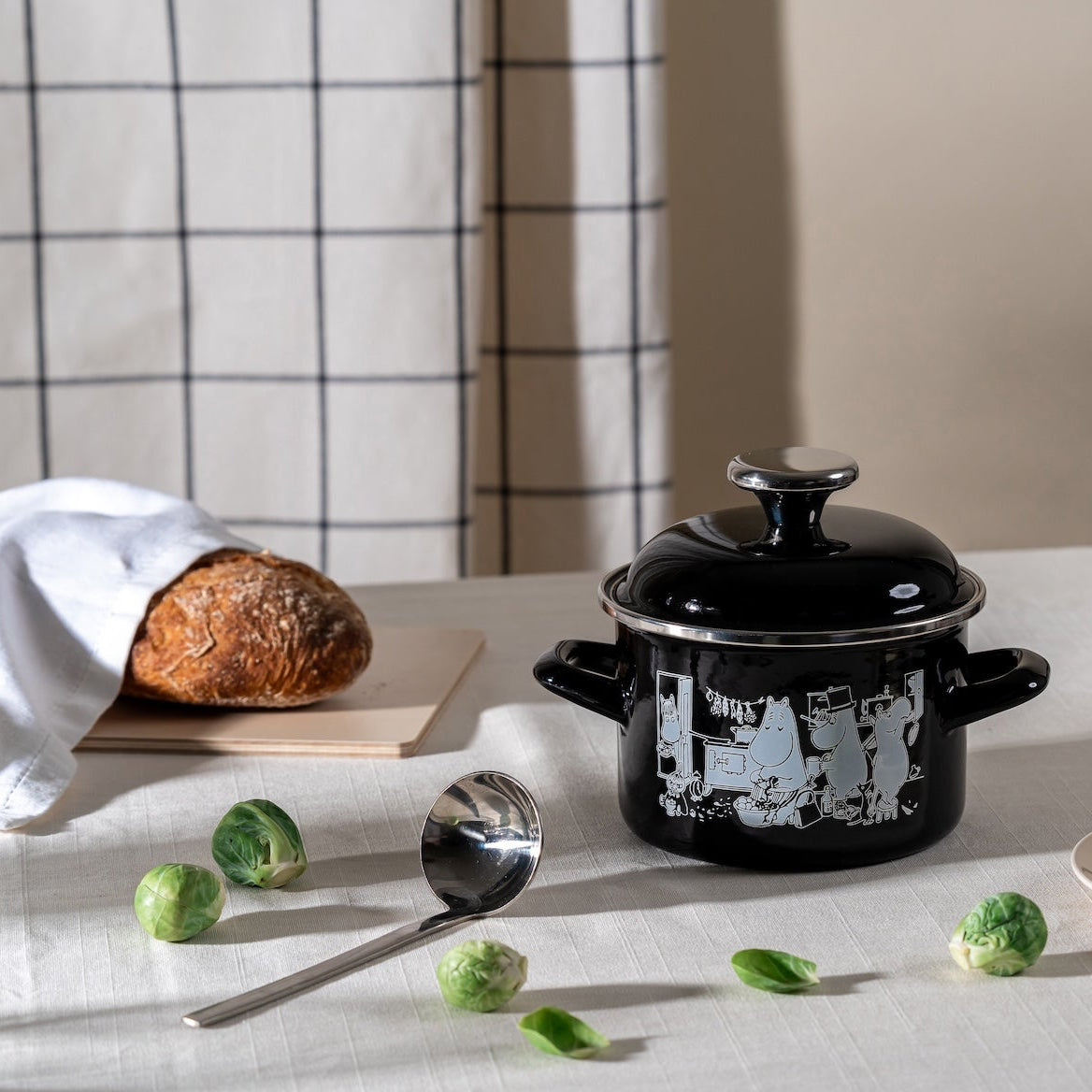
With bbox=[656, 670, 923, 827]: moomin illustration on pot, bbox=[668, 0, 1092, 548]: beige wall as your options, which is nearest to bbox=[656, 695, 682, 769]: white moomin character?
bbox=[656, 670, 923, 827]: moomin illustration on pot

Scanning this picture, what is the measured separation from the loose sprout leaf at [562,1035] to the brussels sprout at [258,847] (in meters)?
0.20

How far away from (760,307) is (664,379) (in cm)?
30

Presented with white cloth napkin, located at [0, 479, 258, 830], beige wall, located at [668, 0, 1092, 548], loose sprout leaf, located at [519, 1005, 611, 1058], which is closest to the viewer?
loose sprout leaf, located at [519, 1005, 611, 1058]

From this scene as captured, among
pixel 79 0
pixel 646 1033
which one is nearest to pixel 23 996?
pixel 646 1033

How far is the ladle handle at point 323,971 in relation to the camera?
0.62m

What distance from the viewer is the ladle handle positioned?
0.62m

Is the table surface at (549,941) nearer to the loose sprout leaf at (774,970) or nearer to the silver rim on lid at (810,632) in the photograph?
the loose sprout leaf at (774,970)

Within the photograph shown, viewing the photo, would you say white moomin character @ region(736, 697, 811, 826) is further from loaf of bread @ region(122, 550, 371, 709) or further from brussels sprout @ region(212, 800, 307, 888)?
loaf of bread @ region(122, 550, 371, 709)

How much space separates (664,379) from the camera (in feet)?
7.40

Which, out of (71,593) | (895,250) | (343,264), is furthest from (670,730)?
(895,250)

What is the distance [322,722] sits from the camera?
1.00 meters

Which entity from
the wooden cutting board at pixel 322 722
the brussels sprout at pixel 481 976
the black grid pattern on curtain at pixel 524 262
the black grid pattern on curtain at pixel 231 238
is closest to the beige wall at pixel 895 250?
the black grid pattern on curtain at pixel 524 262

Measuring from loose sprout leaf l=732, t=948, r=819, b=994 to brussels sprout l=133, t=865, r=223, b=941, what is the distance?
250mm

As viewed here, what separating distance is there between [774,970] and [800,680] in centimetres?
15
